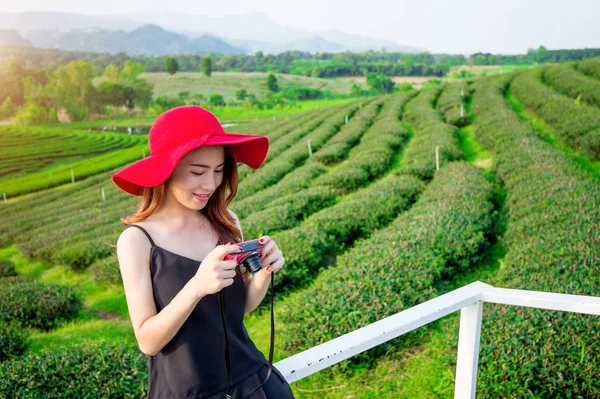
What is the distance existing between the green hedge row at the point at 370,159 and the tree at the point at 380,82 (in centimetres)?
1727

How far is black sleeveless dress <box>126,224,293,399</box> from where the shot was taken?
135 cm

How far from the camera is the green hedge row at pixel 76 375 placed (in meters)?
3.45

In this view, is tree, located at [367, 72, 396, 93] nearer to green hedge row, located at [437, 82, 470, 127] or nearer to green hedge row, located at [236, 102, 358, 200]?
green hedge row, located at [437, 82, 470, 127]

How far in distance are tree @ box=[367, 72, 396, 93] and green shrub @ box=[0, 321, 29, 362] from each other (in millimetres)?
31200

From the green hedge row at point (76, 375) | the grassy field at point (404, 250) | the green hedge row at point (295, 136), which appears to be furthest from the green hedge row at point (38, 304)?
the green hedge row at point (295, 136)

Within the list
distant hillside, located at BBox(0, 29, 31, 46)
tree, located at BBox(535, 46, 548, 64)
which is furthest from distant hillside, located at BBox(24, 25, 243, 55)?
tree, located at BBox(535, 46, 548, 64)

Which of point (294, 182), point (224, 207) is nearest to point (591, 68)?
point (294, 182)

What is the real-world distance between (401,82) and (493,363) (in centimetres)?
3364

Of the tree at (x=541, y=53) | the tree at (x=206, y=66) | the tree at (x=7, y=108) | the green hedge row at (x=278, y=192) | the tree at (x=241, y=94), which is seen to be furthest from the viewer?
the tree at (x=541, y=53)

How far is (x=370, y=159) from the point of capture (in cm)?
1191

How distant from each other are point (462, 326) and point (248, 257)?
1059 millimetres

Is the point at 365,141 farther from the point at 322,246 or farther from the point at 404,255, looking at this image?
the point at 404,255

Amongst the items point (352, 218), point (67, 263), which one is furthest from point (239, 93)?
point (352, 218)

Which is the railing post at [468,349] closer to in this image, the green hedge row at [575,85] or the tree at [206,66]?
the green hedge row at [575,85]
